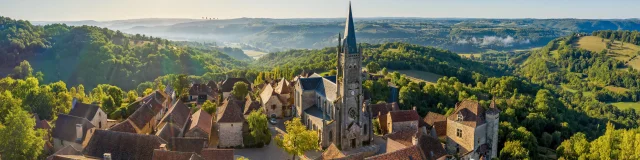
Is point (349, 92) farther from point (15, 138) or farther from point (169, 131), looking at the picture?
point (15, 138)

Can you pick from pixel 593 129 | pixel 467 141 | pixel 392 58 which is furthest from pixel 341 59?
pixel 392 58

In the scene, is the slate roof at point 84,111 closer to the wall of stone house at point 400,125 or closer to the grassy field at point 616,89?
the wall of stone house at point 400,125

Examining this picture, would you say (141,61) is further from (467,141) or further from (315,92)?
(467,141)

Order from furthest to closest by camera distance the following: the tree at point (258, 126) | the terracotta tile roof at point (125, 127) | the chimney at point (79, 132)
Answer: the tree at point (258, 126) < the terracotta tile roof at point (125, 127) < the chimney at point (79, 132)

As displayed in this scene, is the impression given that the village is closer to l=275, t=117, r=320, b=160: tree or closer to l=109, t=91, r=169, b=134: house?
l=109, t=91, r=169, b=134: house

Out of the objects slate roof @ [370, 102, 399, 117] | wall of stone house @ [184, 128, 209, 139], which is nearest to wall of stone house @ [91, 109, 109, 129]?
wall of stone house @ [184, 128, 209, 139]

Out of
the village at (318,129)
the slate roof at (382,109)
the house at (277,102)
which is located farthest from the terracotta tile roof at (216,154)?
the slate roof at (382,109)

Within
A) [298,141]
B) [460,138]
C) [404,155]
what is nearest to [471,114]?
[460,138]
